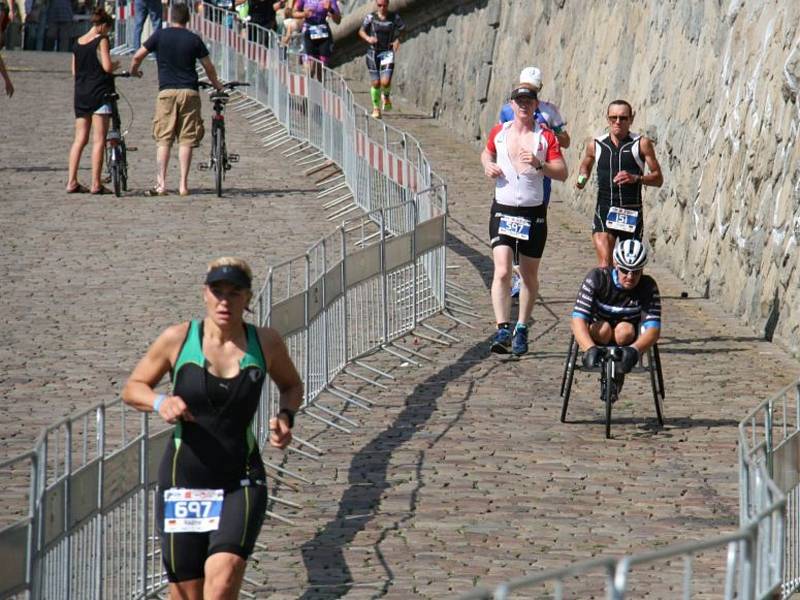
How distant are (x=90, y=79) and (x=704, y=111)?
6.25m

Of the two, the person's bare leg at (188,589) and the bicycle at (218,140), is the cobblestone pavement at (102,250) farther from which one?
the person's bare leg at (188,589)

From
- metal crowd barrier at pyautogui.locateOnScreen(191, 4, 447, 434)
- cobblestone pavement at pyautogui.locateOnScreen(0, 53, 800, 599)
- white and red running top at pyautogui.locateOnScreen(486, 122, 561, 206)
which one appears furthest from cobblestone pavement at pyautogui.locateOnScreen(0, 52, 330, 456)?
white and red running top at pyautogui.locateOnScreen(486, 122, 561, 206)

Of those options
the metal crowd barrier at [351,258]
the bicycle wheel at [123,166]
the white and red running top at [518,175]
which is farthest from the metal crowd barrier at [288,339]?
the bicycle wheel at [123,166]

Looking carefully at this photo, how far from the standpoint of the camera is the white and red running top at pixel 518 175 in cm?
1417

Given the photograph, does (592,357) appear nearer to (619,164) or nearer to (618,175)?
(618,175)

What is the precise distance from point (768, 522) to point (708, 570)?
5.86 feet

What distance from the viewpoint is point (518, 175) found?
46.7ft

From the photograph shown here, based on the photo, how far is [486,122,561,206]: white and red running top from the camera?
14.2 m

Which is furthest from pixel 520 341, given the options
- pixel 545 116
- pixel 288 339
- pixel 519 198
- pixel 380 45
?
pixel 380 45

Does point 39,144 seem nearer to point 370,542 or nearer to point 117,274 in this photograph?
point 117,274

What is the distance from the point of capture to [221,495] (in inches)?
292

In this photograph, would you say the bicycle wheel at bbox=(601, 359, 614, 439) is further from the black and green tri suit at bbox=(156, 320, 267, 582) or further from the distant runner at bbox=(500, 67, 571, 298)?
the black and green tri suit at bbox=(156, 320, 267, 582)

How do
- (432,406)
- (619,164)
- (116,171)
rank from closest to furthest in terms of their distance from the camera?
(432,406)
(619,164)
(116,171)

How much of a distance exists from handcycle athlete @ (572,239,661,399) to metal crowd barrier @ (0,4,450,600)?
1.55 metres
